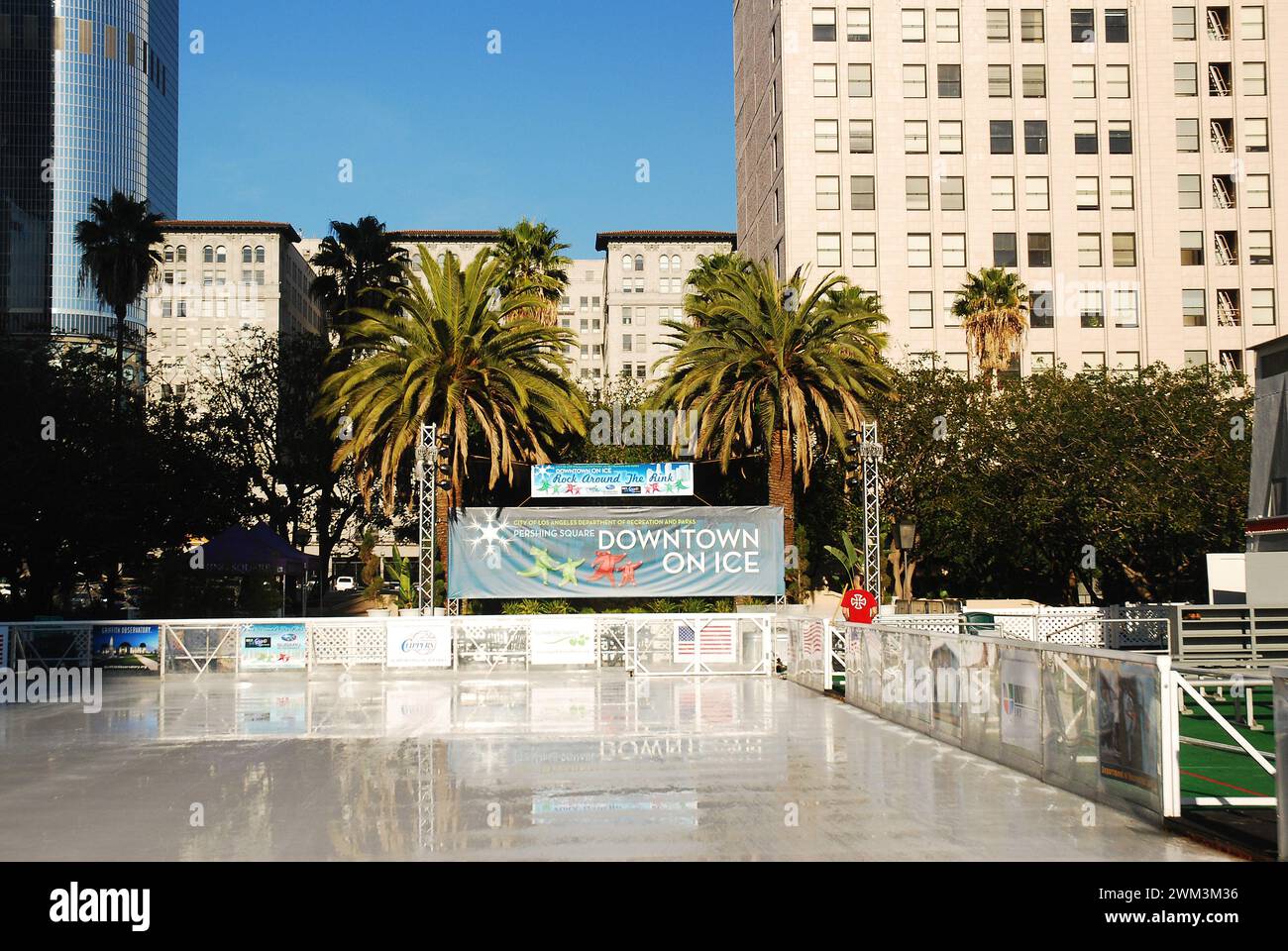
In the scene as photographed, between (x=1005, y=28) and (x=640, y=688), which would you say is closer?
(x=640, y=688)

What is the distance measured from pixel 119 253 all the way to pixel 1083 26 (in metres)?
52.1

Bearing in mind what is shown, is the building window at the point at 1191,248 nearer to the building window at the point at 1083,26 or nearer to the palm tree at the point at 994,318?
the building window at the point at 1083,26

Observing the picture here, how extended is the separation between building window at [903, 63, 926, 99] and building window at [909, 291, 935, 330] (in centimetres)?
1133

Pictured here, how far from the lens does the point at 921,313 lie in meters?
63.5

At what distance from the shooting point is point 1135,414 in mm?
38406

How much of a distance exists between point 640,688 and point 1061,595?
32424mm

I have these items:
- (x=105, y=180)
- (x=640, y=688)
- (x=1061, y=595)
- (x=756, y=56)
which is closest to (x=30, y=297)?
(x=105, y=180)

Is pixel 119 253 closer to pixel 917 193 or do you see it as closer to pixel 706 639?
pixel 706 639

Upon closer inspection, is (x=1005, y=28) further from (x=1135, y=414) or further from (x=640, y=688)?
(x=640, y=688)

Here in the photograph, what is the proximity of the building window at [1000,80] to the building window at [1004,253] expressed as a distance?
7.91m

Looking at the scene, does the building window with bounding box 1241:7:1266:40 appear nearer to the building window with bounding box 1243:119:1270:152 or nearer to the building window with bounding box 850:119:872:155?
the building window with bounding box 1243:119:1270:152

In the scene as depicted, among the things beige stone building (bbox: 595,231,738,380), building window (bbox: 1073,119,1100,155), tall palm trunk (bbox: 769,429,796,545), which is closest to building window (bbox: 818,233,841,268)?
building window (bbox: 1073,119,1100,155)

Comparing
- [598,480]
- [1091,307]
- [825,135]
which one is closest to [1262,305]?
[1091,307]

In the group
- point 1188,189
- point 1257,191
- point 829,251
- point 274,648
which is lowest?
point 274,648
